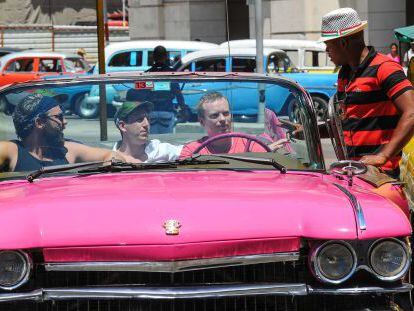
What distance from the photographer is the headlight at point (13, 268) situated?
383 cm

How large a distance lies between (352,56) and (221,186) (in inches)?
91.7

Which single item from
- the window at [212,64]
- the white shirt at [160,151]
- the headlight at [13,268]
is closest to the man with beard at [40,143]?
the white shirt at [160,151]

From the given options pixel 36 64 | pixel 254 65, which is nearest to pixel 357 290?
pixel 254 65

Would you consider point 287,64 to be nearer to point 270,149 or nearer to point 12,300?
point 270,149

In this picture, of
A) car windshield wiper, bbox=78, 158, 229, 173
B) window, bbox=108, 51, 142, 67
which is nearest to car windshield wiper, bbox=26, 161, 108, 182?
car windshield wiper, bbox=78, 158, 229, 173

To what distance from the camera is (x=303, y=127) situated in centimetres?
533

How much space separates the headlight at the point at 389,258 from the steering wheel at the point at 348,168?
2.95 ft

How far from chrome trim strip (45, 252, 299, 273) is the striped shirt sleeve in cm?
260

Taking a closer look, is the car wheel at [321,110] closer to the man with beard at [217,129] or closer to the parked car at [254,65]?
the man with beard at [217,129]

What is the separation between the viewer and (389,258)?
3.96 m

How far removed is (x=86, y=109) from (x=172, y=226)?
5.26 ft

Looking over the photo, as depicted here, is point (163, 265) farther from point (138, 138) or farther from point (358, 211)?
point (138, 138)

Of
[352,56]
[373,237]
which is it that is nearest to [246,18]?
[352,56]

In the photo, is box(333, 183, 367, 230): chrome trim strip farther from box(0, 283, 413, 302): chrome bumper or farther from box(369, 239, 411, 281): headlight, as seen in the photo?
box(0, 283, 413, 302): chrome bumper
